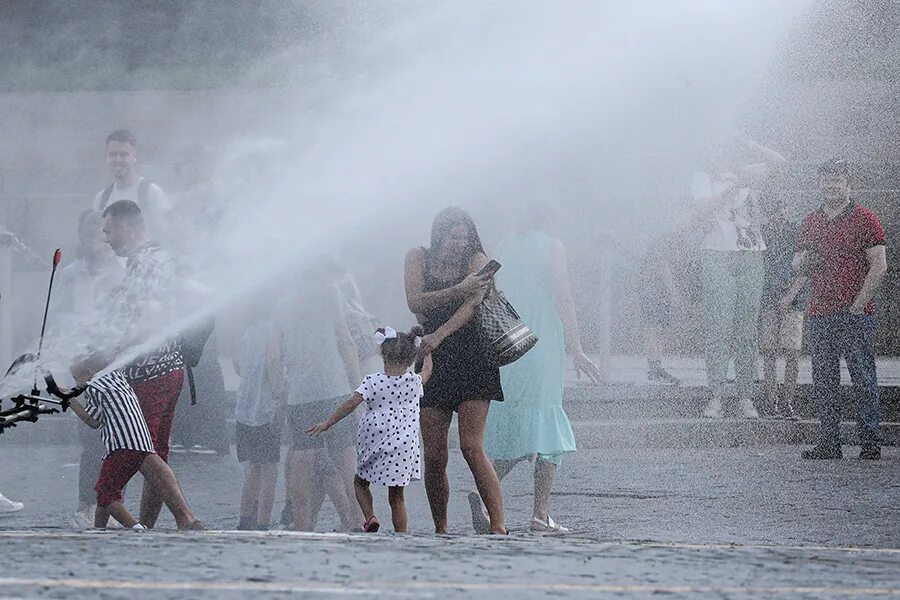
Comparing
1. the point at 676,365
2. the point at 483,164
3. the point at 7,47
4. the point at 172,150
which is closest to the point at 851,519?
the point at 676,365

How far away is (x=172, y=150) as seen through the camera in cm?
1631

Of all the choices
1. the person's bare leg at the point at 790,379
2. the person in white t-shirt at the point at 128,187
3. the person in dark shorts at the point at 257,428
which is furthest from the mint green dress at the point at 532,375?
the person's bare leg at the point at 790,379

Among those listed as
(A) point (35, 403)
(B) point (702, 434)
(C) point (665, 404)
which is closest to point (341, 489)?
(A) point (35, 403)

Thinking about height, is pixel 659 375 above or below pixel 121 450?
above

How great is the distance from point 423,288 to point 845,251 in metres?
3.65

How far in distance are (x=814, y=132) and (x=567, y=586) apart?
1195 centimetres

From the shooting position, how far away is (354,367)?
759 centimetres

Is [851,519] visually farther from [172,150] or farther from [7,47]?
[7,47]

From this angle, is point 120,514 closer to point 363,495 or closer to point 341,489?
point 363,495

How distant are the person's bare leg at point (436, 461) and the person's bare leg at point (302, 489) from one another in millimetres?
736

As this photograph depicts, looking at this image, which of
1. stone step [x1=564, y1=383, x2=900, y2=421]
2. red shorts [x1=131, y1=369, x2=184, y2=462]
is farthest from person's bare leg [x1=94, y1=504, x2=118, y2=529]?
stone step [x1=564, y1=383, x2=900, y2=421]

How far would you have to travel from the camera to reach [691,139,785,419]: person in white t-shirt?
11.2 meters

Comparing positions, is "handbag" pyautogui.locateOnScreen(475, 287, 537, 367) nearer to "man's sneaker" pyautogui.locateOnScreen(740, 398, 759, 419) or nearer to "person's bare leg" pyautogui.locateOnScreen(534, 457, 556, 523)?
"person's bare leg" pyautogui.locateOnScreen(534, 457, 556, 523)

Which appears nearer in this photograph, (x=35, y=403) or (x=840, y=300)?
(x=35, y=403)
